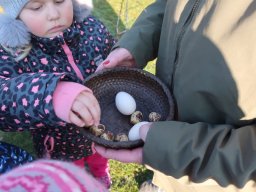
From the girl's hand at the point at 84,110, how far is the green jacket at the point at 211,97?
204 mm

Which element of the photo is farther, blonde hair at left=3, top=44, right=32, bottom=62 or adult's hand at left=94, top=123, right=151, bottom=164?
blonde hair at left=3, top=44, right=32, bottom=62

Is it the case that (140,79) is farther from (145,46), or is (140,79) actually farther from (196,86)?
(196,86)

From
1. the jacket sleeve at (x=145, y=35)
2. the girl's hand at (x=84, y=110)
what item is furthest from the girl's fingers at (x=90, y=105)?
the jacket sleeve at (x=145, y=35)

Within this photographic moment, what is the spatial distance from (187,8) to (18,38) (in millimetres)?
650

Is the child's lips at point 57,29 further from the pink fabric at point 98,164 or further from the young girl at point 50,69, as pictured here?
the pink fabric at point 98,164

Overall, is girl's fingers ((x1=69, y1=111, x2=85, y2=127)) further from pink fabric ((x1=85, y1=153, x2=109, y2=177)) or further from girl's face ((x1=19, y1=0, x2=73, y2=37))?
pink fabric ((x1=85, y1=153, x2=109, y2=177))

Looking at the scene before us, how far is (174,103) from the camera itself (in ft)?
4.01

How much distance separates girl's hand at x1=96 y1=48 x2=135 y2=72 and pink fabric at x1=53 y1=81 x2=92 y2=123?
0.88ft

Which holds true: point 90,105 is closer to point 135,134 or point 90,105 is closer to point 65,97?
point 65,97

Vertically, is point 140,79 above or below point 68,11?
below

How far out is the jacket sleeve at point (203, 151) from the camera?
915 millimetres

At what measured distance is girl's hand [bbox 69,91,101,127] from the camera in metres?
1.09

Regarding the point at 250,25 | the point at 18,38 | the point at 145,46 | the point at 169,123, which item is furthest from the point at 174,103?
the point at 18,38

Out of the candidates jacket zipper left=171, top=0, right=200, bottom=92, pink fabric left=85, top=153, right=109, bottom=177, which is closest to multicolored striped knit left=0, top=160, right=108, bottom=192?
jacket zipper left=171, top=0, right=200, bottom=92
